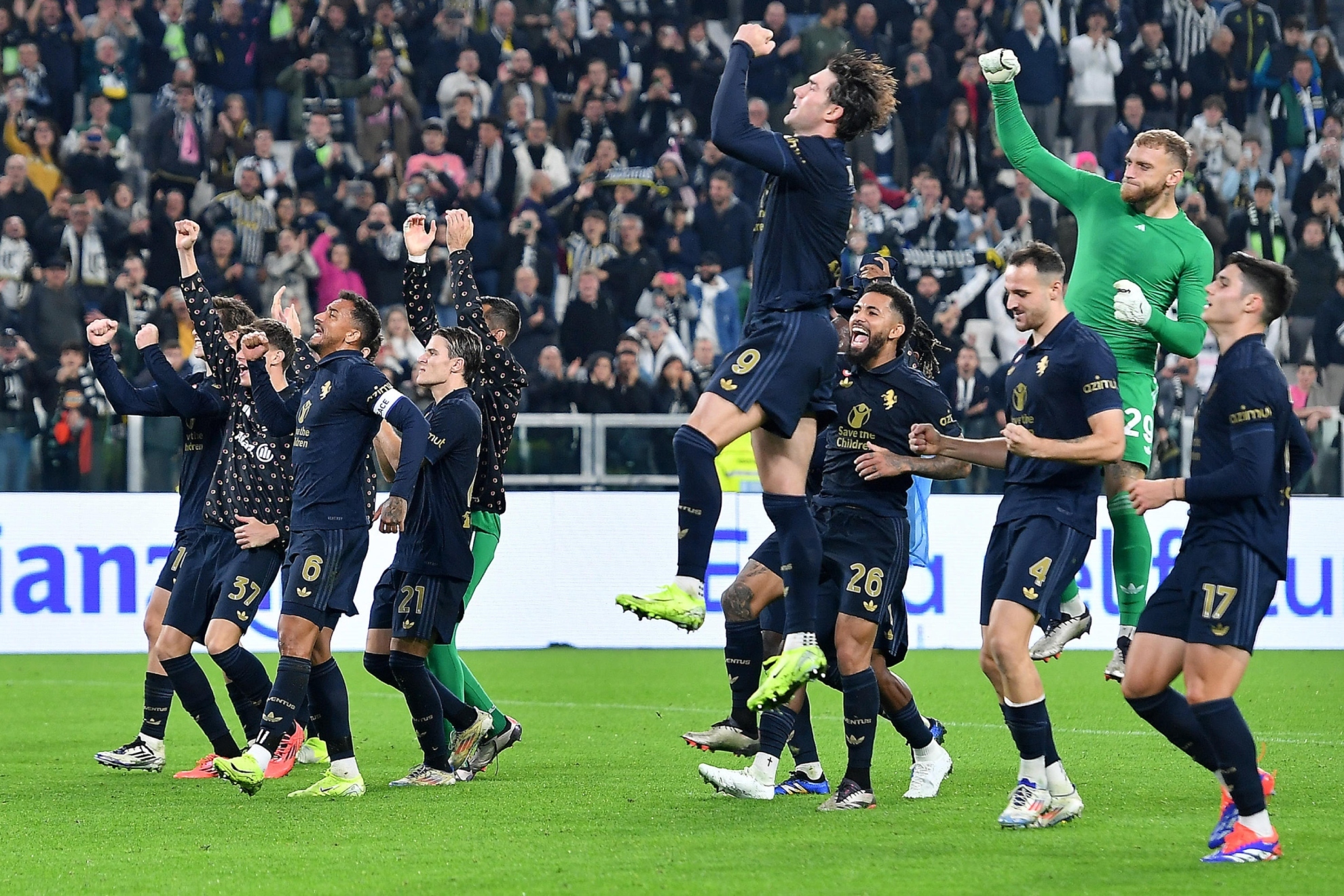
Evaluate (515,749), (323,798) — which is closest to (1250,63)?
→ (515,749)

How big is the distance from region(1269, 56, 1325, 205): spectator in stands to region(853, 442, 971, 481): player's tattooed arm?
14761 millimetres

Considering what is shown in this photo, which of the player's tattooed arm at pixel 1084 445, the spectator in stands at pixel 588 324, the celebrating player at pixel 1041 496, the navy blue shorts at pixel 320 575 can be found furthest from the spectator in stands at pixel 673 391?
the player's tattooed arm at pixel 1084 445

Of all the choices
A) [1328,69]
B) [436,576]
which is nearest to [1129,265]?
[436,576]

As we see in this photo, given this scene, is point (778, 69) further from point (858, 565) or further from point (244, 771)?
point (244, 771)

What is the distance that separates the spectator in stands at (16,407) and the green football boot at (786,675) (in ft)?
32.4

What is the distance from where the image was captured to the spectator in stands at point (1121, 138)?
19.1 metres

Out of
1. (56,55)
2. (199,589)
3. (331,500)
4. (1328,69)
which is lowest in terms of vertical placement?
(199,589)

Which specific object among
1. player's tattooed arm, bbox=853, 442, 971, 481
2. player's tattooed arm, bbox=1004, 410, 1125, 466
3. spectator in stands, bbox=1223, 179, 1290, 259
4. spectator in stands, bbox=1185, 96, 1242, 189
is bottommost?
player's tattooed arm, bbox=853, 442, 971, 481

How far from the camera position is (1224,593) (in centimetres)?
598

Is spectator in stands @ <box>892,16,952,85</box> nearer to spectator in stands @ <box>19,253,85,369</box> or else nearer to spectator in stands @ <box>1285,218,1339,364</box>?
spectator in stands @ <box>1285,218,1339,364</box>

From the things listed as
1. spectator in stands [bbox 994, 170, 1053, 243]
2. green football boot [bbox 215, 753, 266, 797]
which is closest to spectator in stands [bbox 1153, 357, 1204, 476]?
spectator in stands [bbox 994, 170, 1053, 243]

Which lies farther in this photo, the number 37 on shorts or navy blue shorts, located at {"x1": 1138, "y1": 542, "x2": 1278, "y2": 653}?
the number 37 on shorts

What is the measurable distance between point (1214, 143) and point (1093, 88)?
5.21ft

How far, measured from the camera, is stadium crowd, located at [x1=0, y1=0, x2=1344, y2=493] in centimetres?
1708
